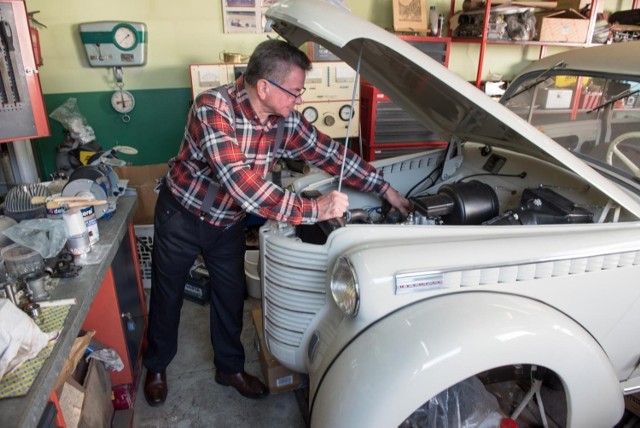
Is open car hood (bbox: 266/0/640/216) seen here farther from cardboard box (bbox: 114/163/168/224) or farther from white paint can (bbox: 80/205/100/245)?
cardboard box (bbox: 114/163/168/224)

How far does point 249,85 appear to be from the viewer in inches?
63.4

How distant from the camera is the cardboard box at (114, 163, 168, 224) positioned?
3.20 metres

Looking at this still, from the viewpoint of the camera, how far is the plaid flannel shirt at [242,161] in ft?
4.84

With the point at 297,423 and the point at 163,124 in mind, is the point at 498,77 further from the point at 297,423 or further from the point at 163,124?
the point at 297,423

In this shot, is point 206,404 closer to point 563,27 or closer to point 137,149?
point 137,149

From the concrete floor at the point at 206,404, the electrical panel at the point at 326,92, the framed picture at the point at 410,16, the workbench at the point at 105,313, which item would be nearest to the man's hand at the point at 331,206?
the workbench at the point at 105,313

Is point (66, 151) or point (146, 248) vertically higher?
point (66, 151)

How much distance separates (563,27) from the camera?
4328 millimetres

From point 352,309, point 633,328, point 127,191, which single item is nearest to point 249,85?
point 352,309

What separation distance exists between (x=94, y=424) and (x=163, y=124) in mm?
2895

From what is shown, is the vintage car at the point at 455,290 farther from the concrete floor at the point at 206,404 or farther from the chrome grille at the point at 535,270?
the concrete floor at the point at 206,404

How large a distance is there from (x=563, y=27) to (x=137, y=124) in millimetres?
4270

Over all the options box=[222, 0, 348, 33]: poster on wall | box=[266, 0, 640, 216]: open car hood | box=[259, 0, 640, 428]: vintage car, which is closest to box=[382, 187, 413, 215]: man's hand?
box=[259, 0, 640, 428]: vintage car

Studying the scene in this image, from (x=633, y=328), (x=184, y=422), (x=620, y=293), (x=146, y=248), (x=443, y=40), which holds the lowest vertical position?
(x=184, y=422)
